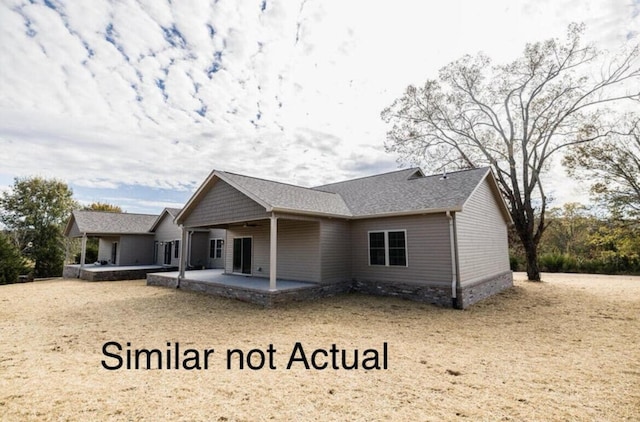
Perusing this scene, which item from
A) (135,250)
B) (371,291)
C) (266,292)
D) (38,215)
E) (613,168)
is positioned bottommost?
(371,291)

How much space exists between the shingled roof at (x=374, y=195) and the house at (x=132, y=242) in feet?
24.1

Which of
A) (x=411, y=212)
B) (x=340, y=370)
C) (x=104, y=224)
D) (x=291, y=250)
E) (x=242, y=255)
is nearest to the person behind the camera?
(x=340, y=370)

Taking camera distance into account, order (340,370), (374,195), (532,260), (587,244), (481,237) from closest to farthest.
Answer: (340,370) < (481,237) < (374,195) < (532,260) < (587,244)

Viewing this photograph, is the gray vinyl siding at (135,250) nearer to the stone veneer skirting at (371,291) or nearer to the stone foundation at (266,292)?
the stone foundation at (266,292)

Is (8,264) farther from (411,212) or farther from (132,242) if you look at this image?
(411,212)

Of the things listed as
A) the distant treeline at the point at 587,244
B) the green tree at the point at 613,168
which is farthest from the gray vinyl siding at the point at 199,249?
the green tree at the point at 613,168

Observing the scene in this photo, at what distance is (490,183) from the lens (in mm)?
12766

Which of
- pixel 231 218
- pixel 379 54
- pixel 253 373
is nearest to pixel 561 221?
pixel 379 54

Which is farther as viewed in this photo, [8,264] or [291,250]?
[8,264]

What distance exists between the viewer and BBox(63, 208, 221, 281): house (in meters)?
18.6

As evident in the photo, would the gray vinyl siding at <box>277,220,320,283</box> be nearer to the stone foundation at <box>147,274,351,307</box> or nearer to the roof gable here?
the stone foundation at <box>147,274,351,307</box>

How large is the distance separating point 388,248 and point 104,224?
19055 mm

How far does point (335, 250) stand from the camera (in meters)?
11.4

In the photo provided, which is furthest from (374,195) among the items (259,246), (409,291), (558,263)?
(558,263)
